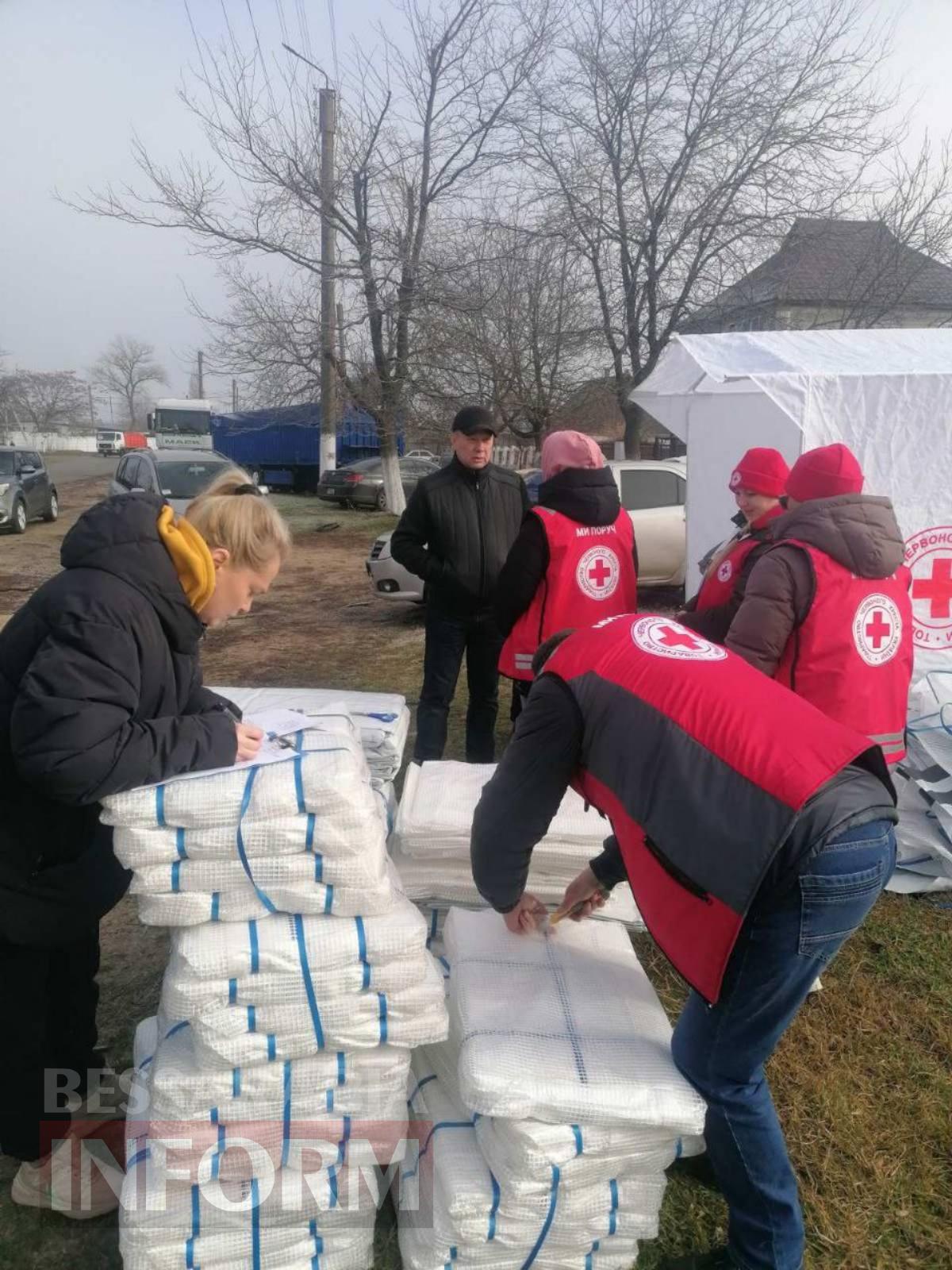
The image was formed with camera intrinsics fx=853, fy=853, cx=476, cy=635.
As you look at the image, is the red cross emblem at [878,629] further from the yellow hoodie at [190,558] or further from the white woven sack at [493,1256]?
the yellow hoodie at [190,558]

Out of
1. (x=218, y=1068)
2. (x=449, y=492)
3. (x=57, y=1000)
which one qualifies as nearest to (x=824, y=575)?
(x=449, y=492)

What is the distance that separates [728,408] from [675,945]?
472 centimetres

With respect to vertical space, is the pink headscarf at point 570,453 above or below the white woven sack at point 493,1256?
above

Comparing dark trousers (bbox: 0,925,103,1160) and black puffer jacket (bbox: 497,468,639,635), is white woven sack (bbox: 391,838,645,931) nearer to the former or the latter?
dark trousers (bbox: 0,925,103,1160)

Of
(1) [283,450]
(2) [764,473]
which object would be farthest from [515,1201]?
(1) [283,450]

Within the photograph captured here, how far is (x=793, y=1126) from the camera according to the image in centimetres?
244

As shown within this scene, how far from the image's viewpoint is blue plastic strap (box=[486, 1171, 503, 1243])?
68.5 inches

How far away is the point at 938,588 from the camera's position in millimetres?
4164

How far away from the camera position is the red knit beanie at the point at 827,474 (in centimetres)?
295

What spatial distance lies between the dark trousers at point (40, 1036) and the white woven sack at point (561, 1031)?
947 mm

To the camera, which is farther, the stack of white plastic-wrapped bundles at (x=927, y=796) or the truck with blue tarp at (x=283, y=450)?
the truck with blue tarp at (x=283, y=450)

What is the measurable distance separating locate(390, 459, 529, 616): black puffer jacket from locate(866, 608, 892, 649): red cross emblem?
176 centimetres

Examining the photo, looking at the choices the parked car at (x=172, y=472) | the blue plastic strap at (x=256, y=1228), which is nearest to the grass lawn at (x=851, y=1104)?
the blue plastic strap at (x=256, y=1228)

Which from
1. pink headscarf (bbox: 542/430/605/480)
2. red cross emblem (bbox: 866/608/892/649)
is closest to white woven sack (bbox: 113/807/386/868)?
red cross emblem (bbox: 866/608/892/649)
